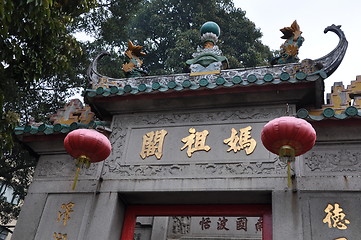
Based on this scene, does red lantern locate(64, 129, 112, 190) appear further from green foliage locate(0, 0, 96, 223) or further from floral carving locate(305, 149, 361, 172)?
floral carving locate(305, 149, 361, 172)

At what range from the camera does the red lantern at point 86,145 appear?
4918 millimetres

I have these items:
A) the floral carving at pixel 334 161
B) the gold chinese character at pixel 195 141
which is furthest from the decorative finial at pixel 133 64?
the floral carving at pixel 334 161

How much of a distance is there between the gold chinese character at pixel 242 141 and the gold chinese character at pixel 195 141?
0.32 m

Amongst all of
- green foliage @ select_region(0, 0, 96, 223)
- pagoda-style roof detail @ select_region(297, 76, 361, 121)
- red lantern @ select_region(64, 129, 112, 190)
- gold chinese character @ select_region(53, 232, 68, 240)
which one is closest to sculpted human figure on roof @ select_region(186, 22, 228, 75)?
pagoda-style roof detail @ select_region(297, 76, 361, 121)

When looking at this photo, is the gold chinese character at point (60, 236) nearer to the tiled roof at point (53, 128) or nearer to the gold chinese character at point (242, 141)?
the tiled roof at point (53, 128)

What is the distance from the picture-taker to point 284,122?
425 cm

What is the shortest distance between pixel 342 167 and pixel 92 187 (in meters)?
3.57

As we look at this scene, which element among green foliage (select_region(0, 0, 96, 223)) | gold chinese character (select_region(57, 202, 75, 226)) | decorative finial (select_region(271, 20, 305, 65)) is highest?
decorative finial (select_region(271, 20, 305, 65))

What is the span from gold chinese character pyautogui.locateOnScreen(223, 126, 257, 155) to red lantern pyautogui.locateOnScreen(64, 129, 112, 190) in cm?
179

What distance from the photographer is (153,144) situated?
5.96 meters

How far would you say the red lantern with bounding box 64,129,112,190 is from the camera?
4918 mm

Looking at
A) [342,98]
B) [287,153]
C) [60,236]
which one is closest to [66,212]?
[60,236]

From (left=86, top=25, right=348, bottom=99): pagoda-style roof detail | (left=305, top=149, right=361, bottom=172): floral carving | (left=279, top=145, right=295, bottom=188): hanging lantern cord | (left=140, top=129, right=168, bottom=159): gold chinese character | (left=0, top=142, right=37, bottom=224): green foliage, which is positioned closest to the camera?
(left=279, top=145, right=295, bottom=188): hanging lantern cord

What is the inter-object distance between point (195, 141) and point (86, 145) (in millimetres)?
1675
